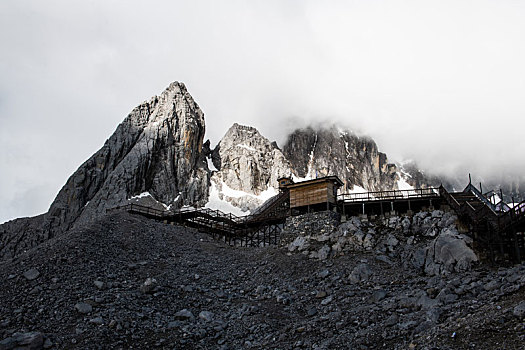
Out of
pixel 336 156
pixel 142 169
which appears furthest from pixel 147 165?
pixel 336 156

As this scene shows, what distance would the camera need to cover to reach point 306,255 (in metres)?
30.9

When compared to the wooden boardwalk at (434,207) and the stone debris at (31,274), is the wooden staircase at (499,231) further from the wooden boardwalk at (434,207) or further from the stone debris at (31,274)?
the stone debris at (31,274)

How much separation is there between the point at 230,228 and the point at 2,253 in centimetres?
5912

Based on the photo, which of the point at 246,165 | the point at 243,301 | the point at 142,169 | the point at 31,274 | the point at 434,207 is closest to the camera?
the point at 31,274

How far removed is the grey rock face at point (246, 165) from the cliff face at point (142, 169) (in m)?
8.12

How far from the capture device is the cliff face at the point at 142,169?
287 ft

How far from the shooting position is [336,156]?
142125mm

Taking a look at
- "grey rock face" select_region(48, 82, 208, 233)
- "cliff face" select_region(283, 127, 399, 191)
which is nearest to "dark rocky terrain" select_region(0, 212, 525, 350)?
"grey rock face" select_region(48, 82, 208, 233)

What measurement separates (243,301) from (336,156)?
401 ft

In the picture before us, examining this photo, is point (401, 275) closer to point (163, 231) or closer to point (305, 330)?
point (305, 330)

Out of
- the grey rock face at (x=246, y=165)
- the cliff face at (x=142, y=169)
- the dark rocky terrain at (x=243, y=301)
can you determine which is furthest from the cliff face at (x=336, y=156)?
the dark rocky terrain at (x=243, y=301)

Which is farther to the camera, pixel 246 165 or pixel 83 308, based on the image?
pixel 246 165

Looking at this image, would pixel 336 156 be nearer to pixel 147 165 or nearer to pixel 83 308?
pixel 147 165

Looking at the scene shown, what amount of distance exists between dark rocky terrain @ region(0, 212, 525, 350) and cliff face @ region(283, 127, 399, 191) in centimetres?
10806
